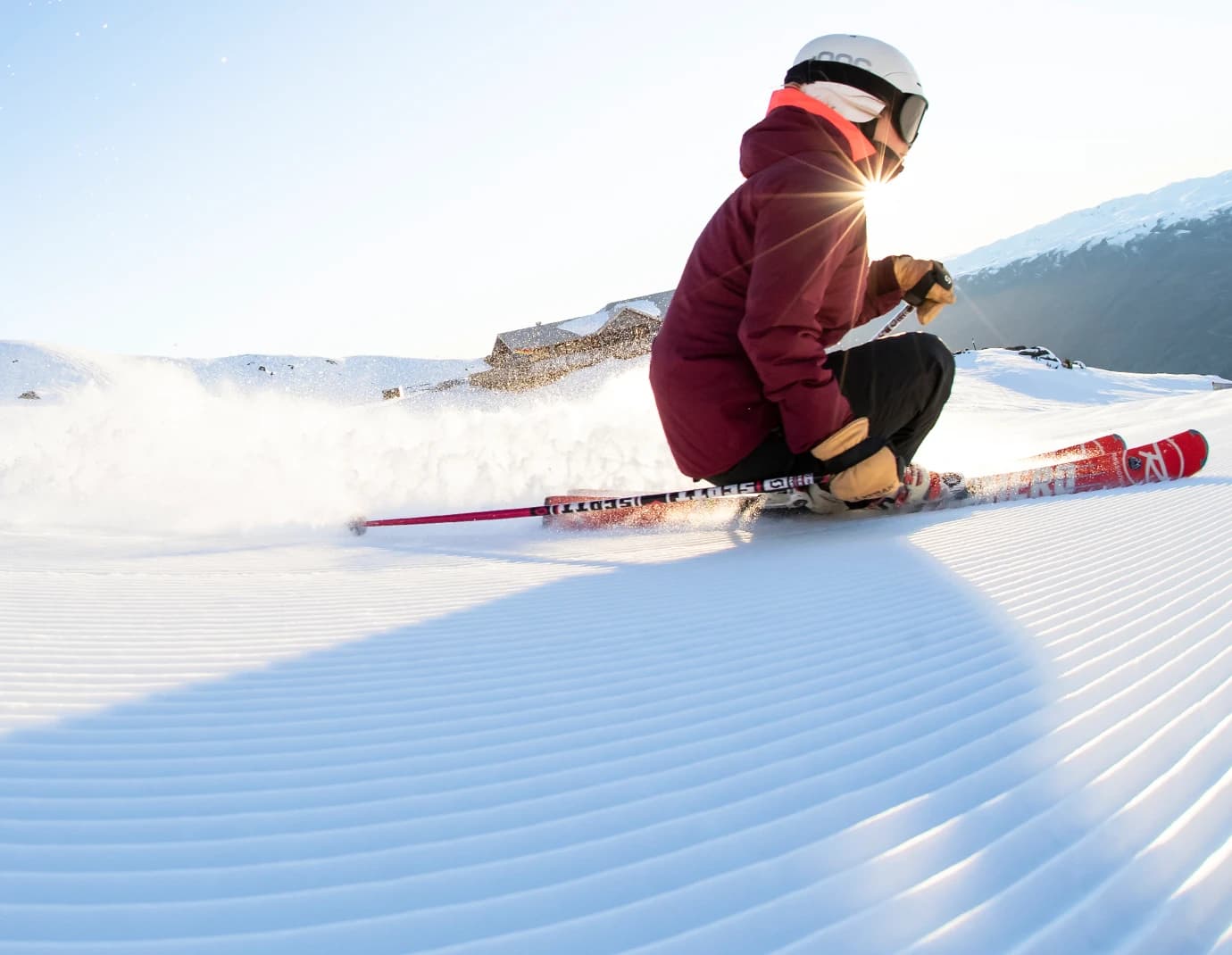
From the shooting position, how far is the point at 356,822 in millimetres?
770

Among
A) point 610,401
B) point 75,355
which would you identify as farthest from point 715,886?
point 75,355

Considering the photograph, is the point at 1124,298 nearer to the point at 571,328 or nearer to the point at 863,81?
the point at 571,328

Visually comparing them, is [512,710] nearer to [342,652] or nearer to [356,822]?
[356,822]

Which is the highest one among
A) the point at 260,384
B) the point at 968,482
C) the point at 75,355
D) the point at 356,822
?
the point at 75,355

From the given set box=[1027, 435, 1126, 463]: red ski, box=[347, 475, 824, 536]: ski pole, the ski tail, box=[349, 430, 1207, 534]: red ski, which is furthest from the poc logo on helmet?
box=[1027, 435, 1126, 463]: red ski

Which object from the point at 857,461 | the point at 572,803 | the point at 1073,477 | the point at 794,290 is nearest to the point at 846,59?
the point at 794,290

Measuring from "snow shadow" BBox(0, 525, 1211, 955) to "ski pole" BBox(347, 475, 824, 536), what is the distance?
1353mm

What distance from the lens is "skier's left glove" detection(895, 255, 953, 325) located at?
3164 mm

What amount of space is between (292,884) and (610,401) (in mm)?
6258

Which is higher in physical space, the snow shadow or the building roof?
the building roof

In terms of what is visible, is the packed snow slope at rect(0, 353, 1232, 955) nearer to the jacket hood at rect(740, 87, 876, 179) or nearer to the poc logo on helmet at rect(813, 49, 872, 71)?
the jacket hood at rect(740, 87, 876, 179)

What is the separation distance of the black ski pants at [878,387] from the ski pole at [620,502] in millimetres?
52

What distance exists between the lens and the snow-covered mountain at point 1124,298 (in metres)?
73.2

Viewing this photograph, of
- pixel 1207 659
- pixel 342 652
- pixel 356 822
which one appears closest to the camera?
pixel 356 822
